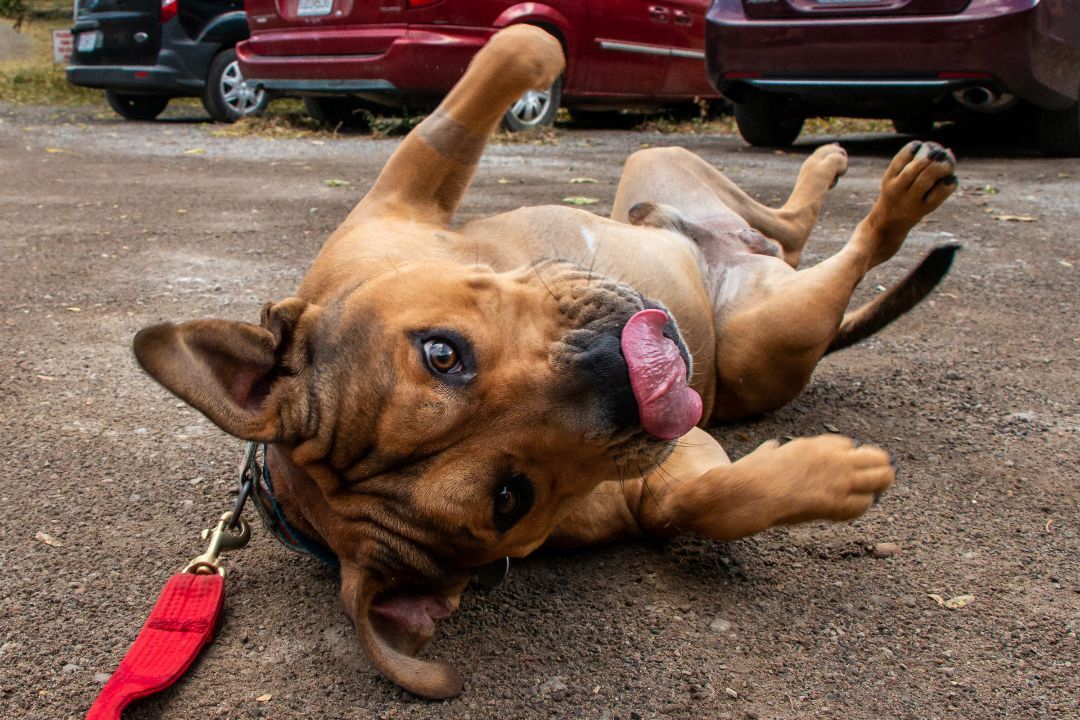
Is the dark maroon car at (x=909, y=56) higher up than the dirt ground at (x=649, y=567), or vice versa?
the dark maroon car at (x=909, y=56)

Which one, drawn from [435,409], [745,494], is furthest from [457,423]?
[745,494]

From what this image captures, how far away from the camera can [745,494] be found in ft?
8.90

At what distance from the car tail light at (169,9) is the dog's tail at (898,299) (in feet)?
33.6

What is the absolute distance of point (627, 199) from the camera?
4508 millimetres

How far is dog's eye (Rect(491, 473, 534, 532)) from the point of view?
2396mm

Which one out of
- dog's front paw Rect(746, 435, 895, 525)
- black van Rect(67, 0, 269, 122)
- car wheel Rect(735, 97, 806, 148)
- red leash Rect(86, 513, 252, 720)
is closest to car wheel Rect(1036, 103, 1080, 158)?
car wheel Rect(735, 97, 806, 148)

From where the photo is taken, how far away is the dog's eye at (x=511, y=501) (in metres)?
2.40

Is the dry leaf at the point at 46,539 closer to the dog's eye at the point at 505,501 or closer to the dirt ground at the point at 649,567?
the dirt ground at the point at 649,567

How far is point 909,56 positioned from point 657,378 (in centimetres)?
689

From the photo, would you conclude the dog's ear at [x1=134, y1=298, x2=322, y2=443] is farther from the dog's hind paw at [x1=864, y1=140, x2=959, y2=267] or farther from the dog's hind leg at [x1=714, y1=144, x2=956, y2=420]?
the dog's hind paw at [x1=864, y1=140, x2=959, y2=267]

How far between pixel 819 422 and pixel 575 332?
1.68m

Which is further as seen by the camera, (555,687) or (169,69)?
(169,69)

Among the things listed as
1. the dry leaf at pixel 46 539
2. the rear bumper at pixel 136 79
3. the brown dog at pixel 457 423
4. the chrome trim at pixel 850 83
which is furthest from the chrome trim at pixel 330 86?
the dry leaf at pixel 46 539

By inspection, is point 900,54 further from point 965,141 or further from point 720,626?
point 720,626
